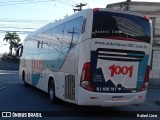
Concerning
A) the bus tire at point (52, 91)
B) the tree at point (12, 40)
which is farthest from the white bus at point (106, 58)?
the tree at point (12, 40)

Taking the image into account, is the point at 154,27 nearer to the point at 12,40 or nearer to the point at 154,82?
the point at 154,82

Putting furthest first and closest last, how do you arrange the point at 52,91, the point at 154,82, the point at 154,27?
the point at 154,27, the point at 154,82, the point at 52,91

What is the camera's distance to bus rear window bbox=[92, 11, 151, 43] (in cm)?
1051

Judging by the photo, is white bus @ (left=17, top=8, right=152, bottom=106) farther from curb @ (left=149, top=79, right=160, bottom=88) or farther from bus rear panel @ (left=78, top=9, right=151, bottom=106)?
curb @ (left=149, top=79, right=160, bottom=88)

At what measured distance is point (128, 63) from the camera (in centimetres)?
1088

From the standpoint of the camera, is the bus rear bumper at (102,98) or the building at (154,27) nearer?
the bus rear bumper at (102,98)

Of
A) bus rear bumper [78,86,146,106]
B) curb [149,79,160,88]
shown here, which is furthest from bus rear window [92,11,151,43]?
curb [149,79,160,88]

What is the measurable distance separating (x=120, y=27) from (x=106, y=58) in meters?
1.15

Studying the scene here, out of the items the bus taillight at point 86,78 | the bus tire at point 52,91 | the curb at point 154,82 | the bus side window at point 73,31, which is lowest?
the curb at point 154,82

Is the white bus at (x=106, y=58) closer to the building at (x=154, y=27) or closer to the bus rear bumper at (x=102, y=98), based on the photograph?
the bus rear bumper at (x=102, y=98)

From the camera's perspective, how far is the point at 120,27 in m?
10.8

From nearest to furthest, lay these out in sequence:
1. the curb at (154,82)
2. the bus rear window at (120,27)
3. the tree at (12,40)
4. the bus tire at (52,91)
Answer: the bus rear window at (120,27) → the bus tire at (52,91) → the curb at (154,82) → the tree at (12,40)

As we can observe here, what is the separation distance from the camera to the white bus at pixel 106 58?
1038 centimetres

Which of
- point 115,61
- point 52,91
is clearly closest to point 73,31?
point 115,61
